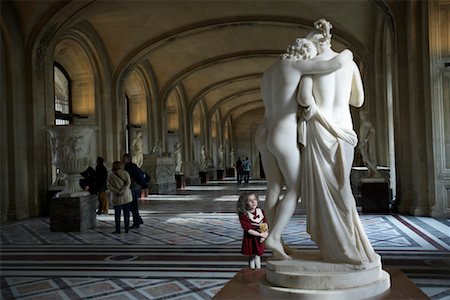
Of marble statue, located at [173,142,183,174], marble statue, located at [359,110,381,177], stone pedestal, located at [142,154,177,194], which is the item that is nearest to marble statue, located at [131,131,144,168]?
stone pedestal, located at [142,154,177,194]

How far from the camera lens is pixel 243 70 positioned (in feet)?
80.5

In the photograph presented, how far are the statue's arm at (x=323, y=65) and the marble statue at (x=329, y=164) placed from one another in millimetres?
34

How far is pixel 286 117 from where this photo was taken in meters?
3.20

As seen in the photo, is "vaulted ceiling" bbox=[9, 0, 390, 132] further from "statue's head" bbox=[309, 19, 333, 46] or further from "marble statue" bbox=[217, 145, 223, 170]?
"marble statue" bbox=[217, 145, 223, 170]

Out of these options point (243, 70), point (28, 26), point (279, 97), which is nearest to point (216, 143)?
point (243, 70)

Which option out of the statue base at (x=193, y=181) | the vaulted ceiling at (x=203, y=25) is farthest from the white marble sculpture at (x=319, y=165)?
the statue base at (x=193, y=181)

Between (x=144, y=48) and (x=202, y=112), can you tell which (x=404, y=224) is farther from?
(x=202, y=112)

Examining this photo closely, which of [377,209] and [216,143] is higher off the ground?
[216,143]

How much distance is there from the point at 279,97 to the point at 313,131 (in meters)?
0.30

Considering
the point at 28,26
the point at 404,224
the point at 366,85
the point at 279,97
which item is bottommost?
the point at 404,224

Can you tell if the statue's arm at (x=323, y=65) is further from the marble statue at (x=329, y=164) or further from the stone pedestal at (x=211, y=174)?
the stone pedestal at (x=211, y=174)

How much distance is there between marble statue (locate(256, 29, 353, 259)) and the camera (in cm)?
316

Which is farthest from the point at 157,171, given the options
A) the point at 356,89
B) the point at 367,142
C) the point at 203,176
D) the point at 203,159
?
the point at 356,89

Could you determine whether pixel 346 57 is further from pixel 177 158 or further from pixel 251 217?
pixel 177 158
